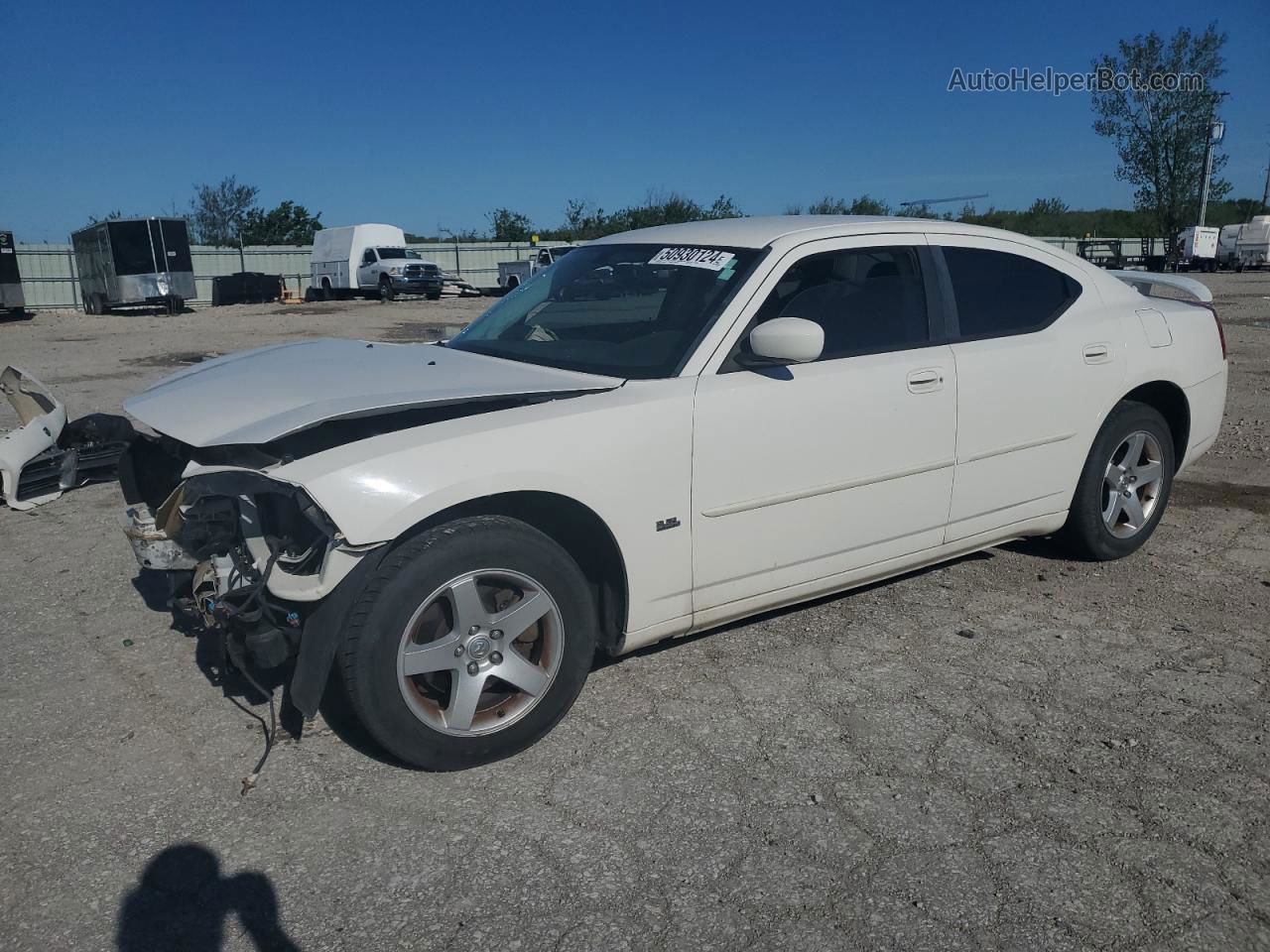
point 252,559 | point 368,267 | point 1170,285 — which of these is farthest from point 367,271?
point 252,559

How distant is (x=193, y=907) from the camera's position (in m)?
2.40

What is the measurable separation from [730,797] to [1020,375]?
7.45ft

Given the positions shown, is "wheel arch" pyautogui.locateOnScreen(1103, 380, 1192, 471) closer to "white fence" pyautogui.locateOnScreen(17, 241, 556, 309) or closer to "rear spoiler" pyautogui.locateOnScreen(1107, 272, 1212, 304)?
"rear spoiler" pyautogui.locateOnScreen(1107, 272, 1212, 304)

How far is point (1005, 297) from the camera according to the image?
4.23m

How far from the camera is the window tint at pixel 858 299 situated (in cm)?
366

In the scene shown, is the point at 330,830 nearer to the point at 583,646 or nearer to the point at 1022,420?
the point at 583,646

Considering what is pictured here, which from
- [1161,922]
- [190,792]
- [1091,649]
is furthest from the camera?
[1091,649]

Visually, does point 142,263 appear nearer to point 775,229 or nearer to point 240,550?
point 775,229

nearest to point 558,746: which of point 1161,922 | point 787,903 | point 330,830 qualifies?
point 330,830

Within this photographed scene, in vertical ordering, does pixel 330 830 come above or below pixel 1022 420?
below

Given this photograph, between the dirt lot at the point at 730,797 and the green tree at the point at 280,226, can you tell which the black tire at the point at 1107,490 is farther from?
the green tree at the point at 280,226

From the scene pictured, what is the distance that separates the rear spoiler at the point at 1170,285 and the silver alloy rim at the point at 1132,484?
960 mm

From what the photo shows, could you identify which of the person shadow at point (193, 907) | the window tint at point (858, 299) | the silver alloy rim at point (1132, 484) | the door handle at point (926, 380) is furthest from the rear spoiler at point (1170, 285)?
the person shadow at point (193, 907)

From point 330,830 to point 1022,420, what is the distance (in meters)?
3.12
